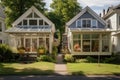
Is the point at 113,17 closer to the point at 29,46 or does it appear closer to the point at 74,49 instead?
the point at 74,49

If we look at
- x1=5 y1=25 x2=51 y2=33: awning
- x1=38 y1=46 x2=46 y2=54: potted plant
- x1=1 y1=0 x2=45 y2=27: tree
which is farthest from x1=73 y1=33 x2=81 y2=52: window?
x1=1 y1=0 x2=45 y2=27: tree

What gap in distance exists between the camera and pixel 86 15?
132 ft

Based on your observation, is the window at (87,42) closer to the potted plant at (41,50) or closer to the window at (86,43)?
the window at (86,43)

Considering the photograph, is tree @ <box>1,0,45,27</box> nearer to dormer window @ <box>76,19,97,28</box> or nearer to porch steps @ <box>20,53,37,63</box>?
dormer window @ <box>76,19,97,28</box>

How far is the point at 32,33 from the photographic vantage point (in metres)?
37.1

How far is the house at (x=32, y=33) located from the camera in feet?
A: 124

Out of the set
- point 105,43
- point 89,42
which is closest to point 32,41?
point 89,42

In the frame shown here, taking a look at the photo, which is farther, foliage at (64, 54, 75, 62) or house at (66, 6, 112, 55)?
house at (66, 6, 112, 55)

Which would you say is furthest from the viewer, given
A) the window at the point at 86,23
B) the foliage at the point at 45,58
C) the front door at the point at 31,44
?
the window at the point at 86,23

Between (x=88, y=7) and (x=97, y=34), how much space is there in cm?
466

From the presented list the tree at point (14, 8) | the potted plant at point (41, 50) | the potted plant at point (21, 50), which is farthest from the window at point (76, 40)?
the tree at point (14, 8)

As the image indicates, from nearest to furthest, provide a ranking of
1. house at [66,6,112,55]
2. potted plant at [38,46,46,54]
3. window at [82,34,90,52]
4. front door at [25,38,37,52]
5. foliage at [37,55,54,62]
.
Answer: foliage at [37,55,54,62], potted plant at [38,46,46,54], house at [66,6,112,55], window at [82,34,90,52], front door at [25,38,37,52]

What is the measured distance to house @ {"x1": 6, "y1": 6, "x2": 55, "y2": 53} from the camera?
124 ft

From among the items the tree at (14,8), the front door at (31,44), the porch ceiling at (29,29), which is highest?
the tree at (14,8)
